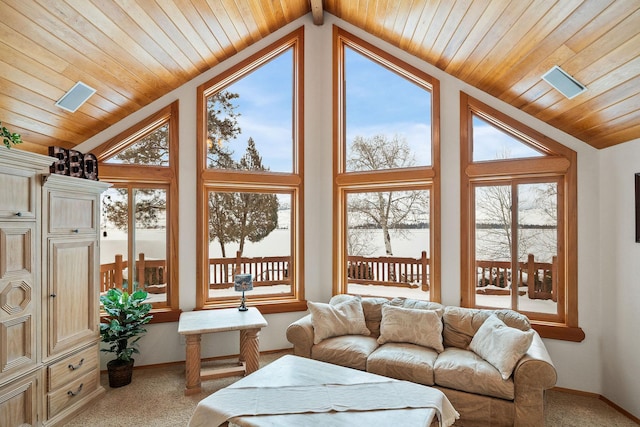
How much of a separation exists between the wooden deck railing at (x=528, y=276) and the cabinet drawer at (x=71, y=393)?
401cm

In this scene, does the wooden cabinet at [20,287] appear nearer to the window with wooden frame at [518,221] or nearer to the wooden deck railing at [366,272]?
the wooden deck railing at [366,272]

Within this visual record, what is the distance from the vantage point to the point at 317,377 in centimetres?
259

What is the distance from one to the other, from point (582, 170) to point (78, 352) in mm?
4987

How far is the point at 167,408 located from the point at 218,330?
2.50 ft

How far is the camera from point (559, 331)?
3.47 meters

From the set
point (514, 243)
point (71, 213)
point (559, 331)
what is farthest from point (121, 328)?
point (559, 331)

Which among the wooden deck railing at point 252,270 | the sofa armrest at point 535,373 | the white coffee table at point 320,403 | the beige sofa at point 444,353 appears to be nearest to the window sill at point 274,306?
the wooden deck railing at point 252,270

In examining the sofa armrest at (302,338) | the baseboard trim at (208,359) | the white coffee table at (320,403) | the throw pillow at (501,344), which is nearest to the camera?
the white coffee table at (320,403)

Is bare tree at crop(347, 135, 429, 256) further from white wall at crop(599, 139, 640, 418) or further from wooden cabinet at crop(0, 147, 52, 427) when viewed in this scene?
wooden cabinet at crop(0, 147, 52, 427)

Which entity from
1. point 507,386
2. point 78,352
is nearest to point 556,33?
point 507,386

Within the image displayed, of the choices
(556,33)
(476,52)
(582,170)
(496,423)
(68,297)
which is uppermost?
(476,52)

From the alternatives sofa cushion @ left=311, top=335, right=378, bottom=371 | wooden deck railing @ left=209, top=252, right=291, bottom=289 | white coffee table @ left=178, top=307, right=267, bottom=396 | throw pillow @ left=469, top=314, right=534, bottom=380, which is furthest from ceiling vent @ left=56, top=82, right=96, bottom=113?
throw pillow @ left=469, top=314, right=534, bottom=380

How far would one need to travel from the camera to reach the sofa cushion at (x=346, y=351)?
10.7 feet

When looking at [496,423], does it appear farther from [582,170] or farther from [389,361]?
[582,170]
